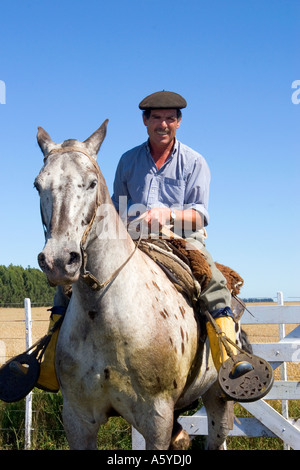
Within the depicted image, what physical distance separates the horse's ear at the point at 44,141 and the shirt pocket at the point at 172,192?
4.29 feet

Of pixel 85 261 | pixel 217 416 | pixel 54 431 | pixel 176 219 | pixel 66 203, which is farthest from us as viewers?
pixel 54 431

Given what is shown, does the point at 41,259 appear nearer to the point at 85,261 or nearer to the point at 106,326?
the point at 85,261

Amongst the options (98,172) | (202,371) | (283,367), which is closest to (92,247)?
(98,172)

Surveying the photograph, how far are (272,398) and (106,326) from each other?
4.35 m

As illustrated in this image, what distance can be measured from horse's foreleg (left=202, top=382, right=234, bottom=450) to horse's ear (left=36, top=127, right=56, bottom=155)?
276 centimetres

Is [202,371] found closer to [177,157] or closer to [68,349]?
[68,349]

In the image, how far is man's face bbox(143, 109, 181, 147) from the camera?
16.0ft

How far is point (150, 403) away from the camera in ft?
12.6

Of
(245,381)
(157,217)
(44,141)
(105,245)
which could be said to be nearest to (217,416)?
(245,381)

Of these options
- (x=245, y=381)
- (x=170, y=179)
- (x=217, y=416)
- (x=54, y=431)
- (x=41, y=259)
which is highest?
(x=170, y=179)

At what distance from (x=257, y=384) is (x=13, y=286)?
42.6m

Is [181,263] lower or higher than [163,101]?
lower

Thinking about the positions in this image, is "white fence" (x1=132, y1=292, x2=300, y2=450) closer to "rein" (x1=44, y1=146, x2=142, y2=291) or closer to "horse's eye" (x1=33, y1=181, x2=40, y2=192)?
"rein" (x1=44, y1=146, x2=142, y2=291)

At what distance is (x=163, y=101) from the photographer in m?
4.88
